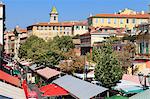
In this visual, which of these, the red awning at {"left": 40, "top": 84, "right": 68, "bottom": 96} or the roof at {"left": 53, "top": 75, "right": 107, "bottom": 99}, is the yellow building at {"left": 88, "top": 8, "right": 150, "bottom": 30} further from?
the red awning at {"left": 40, "top": 84, "right": 68, "bottom": 96}

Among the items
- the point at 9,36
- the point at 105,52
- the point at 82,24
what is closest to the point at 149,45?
the point at 105,52

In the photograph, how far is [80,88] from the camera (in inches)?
1027

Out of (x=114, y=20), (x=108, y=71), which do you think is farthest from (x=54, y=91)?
(x=114, y=20)

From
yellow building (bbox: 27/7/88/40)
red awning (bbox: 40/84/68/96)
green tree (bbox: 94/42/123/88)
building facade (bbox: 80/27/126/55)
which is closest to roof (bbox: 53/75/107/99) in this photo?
red awning (bbox: 40/84/68/96)

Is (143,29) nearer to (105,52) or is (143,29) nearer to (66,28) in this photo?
(105,52)

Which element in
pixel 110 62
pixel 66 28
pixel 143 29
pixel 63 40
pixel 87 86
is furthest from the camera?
pixel 66 28

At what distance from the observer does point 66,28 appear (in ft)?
464

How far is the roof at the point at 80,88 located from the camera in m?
23.9

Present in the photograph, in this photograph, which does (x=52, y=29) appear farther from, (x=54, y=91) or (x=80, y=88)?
(x=80, y=88)

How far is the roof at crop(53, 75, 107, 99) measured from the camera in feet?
78.4

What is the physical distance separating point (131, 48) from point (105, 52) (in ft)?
72.0

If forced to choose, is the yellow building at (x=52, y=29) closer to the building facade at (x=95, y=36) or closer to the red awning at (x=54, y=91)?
the building facade at (x=95, y=36)

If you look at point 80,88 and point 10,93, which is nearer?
point 10,93

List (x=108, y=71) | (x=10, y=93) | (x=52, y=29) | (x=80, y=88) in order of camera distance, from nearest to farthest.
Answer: (x=10, y=93) → (x=80, y=88) → (x=108, y=71) → (x=52, y=29)
